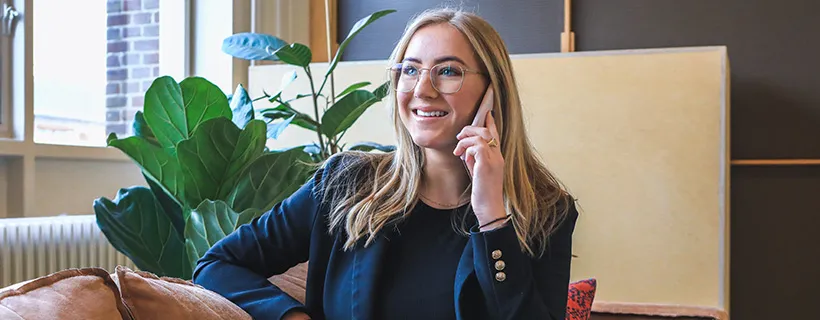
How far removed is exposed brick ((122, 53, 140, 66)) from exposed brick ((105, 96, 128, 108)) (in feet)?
0.51

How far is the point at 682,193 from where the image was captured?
9.27 ft

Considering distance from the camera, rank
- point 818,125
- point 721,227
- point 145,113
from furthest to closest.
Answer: point 818,125
point 721,227
point 145,113

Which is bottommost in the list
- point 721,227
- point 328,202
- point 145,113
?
point 721,227

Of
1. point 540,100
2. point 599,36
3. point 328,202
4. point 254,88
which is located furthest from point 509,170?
point 599,36

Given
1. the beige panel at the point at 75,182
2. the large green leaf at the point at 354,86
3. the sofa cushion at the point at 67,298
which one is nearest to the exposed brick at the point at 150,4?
the beige panel at the point at 75,182

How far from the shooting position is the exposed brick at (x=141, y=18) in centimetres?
364

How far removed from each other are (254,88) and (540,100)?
1.13 meters

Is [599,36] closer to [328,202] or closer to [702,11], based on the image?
[702,11]

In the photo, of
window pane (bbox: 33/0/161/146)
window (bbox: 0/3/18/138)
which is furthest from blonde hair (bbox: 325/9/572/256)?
window pane (bbox: 33/0/161/146)

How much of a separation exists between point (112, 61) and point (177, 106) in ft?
4.64

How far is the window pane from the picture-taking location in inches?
122

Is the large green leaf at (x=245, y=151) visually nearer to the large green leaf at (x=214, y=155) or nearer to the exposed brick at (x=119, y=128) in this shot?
the large green leaf at (x=214, y=155)

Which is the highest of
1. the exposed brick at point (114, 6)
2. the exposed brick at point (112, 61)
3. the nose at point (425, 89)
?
the exposed brick at point (114, 6)

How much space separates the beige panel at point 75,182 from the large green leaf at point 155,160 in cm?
84
